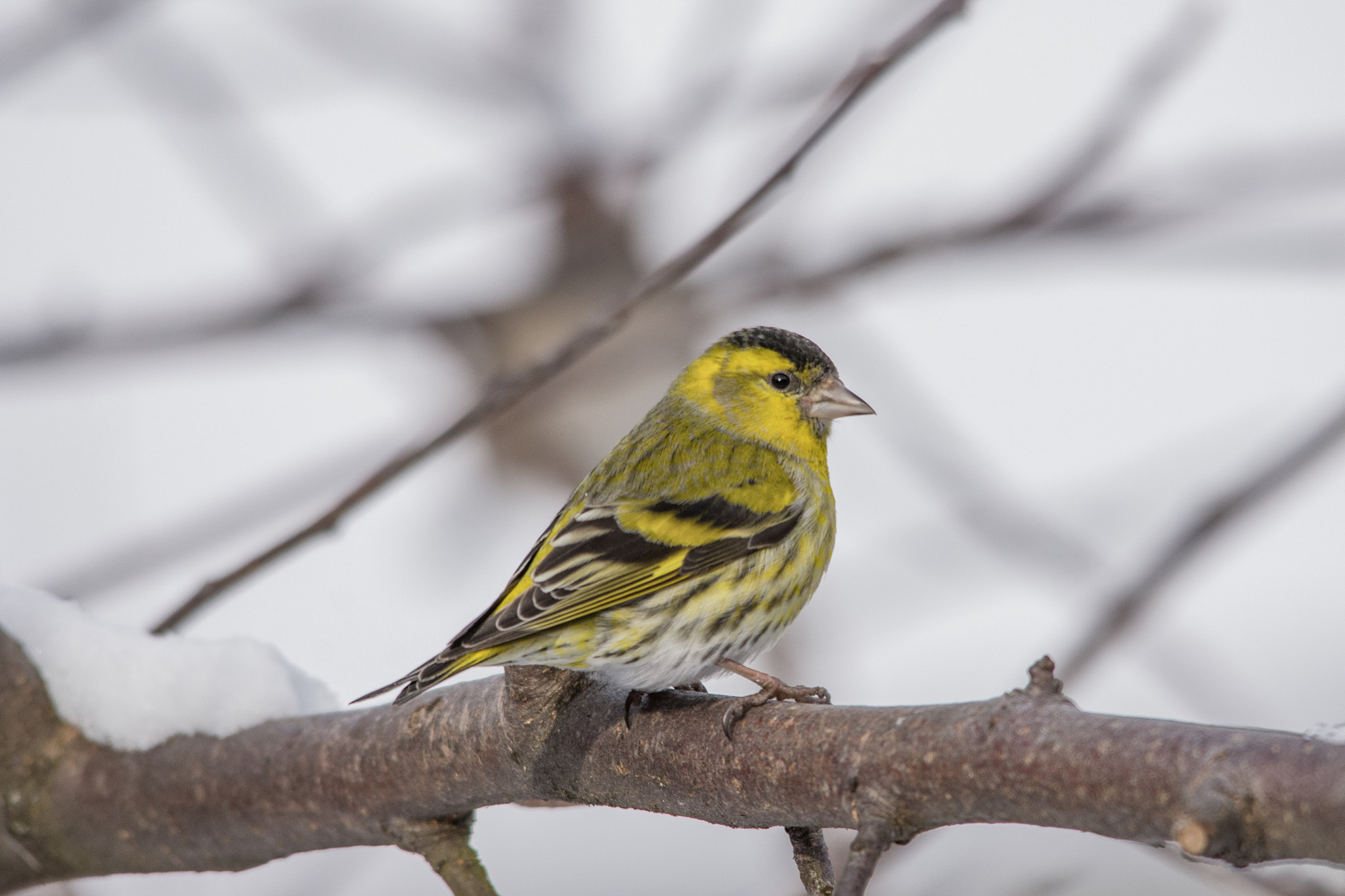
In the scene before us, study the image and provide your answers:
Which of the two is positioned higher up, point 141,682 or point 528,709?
point 528,709

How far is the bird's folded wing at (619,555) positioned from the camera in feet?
7.54

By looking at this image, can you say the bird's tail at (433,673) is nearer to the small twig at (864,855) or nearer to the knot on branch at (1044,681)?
the small twig at (864,855)

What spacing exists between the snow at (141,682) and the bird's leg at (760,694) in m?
0.94

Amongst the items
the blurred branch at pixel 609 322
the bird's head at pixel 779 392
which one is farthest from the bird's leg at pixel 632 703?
the bird's head at pixel 779 392

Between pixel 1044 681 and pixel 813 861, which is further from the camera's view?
pixel 813 861

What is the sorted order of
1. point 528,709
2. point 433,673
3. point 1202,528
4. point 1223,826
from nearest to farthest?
point 1223,826 → point 528,709 → point 433,673 → point 1202,528

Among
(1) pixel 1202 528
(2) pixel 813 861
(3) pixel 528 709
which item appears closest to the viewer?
(2) pixel 813 861

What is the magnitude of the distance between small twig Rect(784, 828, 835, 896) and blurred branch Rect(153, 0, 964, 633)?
86cm

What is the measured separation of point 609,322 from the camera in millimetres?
2023

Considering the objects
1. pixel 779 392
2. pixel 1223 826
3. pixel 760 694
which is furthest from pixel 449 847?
pixel 779 392

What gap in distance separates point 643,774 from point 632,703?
0.53 feet

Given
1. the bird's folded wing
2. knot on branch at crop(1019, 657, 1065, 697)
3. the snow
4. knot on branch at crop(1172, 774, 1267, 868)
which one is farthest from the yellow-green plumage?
knot on branch at crop(1172, 774, 1267, 868)

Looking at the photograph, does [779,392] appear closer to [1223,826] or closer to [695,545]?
[695,545]

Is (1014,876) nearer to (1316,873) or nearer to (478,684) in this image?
(1316,873)
